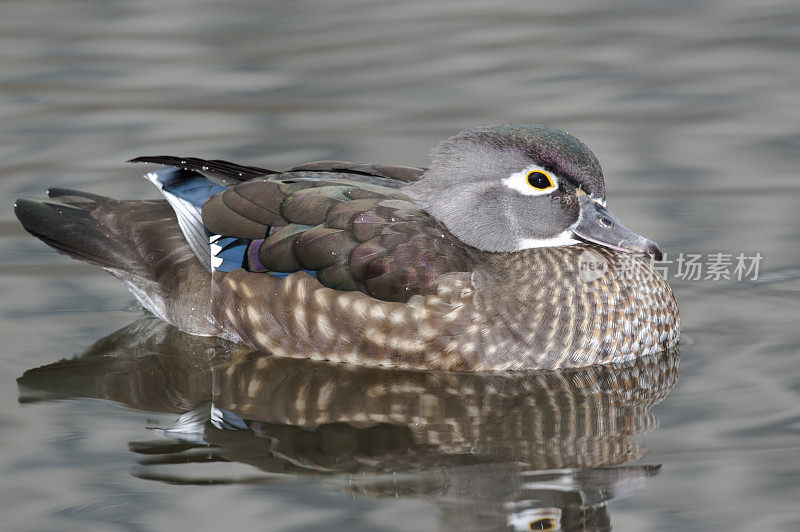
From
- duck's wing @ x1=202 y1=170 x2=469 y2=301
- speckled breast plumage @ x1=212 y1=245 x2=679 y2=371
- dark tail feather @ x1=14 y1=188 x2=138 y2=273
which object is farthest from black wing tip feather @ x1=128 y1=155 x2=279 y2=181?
speckled breast plumage @ x1=212 y1=245 x2=679 y2=371

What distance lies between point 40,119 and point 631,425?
6453mm

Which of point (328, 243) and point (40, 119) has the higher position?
point (40, 119)

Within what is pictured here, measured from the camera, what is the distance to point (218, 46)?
41.7ft

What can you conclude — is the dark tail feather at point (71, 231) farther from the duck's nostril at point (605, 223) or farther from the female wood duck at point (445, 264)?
the duck's nostril at point (605, 223)

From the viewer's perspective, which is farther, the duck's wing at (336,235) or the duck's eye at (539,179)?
the duck's eye at (539,179)

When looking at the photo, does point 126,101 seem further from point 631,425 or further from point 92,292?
point 631,425

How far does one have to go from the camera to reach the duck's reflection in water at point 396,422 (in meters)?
5.98

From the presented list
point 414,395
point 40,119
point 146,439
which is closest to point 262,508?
point 146,439

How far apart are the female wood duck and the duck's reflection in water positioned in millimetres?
162

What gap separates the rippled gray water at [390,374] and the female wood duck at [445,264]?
22 cm

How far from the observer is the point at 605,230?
292 inches

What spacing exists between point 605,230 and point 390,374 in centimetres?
146
